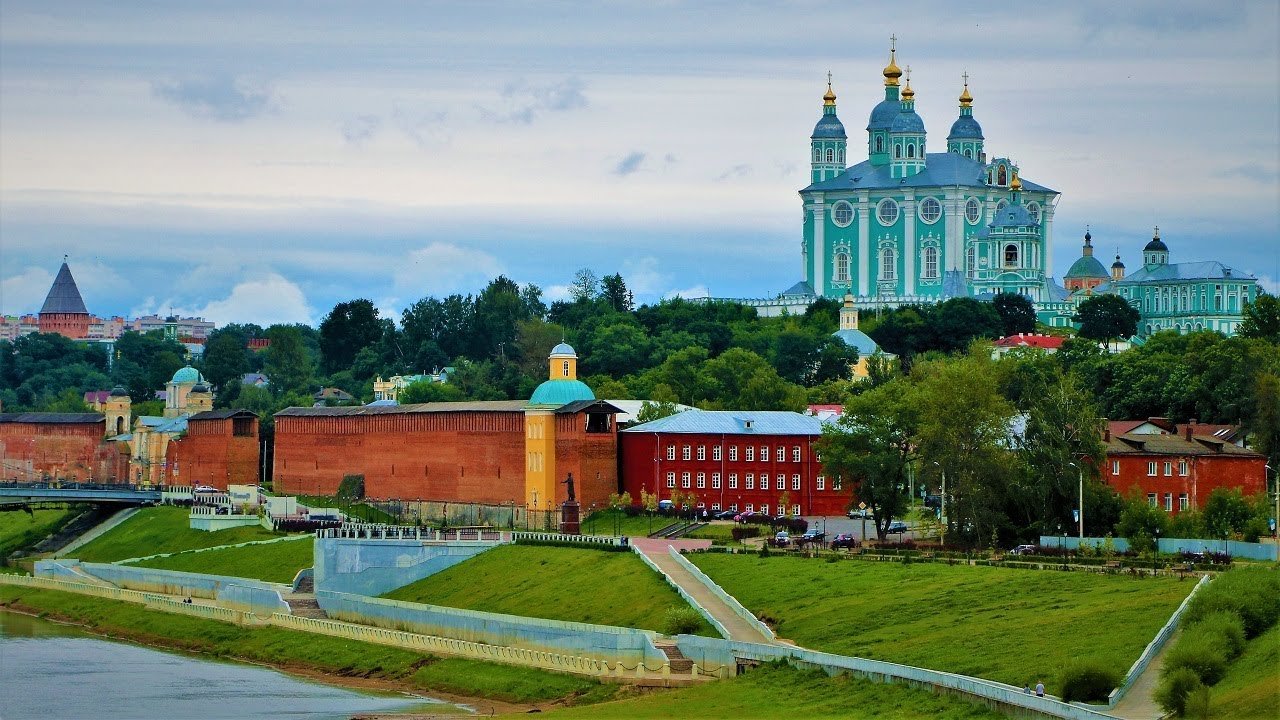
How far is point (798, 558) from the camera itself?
210 feet

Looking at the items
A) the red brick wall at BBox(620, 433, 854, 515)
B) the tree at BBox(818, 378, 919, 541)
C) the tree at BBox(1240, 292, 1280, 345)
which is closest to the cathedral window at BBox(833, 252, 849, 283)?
the tree at BBox(1240, 292, 1280, 345)

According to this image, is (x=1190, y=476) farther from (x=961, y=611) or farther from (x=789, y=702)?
(x=789, y=702)

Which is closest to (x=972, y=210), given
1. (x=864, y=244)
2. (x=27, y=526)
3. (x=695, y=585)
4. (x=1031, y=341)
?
(x=864, y=244)

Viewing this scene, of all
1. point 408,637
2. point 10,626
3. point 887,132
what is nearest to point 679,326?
point 887,132

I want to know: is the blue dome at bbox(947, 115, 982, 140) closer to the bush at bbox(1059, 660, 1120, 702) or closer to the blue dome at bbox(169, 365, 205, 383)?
the blue dome at bbox(169, 365, 205, 383)

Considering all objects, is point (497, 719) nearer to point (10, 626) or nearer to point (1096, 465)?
point (1096, 465)

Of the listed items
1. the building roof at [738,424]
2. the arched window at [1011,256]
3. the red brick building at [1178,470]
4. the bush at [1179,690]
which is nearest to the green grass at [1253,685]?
the bush at [1179,690]

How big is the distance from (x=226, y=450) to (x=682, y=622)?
226 ft

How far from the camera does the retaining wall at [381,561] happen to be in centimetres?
7450

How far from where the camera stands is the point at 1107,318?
149 m

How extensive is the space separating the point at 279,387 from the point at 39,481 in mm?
34859

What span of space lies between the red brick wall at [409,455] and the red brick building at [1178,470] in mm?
24621

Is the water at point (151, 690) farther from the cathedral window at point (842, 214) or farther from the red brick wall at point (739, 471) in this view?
the cathedral window at point (842, 214)

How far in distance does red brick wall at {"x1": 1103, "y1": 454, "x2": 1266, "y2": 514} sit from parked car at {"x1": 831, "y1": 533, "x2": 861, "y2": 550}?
11074 millimetres
